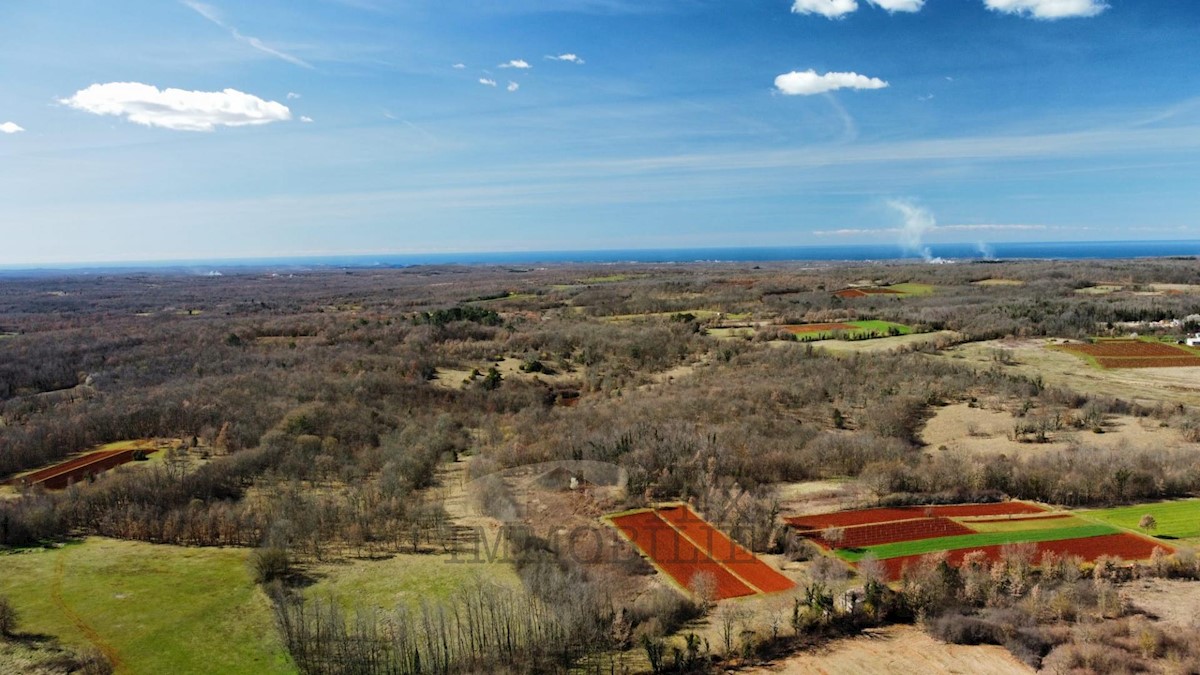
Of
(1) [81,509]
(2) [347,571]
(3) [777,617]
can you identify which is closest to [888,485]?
(3) [777,617]

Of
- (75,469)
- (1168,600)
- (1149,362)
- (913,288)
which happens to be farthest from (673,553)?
(913,288)

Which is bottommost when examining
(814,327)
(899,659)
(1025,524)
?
(899,659)

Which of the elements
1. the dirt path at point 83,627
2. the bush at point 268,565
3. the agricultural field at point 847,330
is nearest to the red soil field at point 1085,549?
the bush at point 268,565

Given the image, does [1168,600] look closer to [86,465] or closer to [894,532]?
[894,532]

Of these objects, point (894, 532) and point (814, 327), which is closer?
point (894, 532)

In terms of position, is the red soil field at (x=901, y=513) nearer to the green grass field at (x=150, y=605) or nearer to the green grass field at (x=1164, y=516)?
the green grass field at (x=1164, y=516)

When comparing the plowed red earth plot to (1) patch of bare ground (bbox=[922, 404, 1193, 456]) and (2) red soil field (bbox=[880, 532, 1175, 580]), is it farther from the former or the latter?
(1) patch of bare ground (bbox=[922, 404, 1193, 456])

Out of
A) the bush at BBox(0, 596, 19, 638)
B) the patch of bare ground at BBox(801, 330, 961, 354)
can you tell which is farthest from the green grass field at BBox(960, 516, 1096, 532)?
the patch of bare ground at BBox(801, 330, 961, 354)
